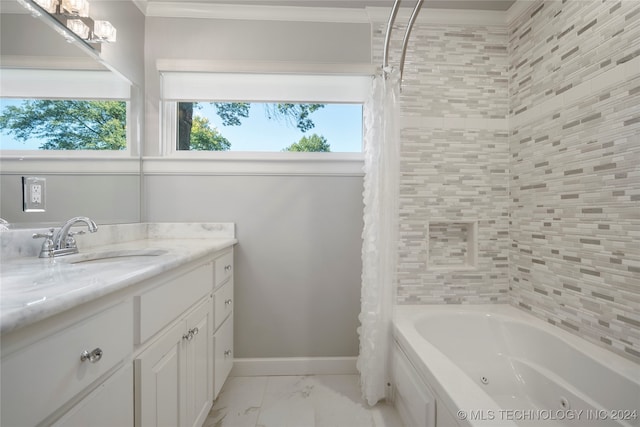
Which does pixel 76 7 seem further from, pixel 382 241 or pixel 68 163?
pixel 382 241

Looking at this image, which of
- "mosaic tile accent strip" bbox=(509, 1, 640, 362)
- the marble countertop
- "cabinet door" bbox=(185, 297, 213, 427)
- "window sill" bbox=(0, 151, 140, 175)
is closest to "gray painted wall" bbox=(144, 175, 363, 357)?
"window sill" bbox=(0, 151, 140, 175)

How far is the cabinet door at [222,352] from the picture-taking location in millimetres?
1352

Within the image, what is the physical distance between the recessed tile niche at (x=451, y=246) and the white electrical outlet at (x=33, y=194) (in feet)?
6.45

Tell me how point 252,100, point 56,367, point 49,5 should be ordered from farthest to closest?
point 252,100 < point 49,5 < point 56,367

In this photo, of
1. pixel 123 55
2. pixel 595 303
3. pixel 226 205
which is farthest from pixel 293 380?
pixel 123 55

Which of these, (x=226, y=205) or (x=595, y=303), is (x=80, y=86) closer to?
(x=226, y=205)

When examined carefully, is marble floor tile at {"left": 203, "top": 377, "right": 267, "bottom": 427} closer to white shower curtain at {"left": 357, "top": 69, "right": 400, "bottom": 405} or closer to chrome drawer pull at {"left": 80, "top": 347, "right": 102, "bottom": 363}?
white shower curtain at {"left": 357, "top": 69, "right": 400, "bottom": 405}

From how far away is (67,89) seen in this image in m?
1.20

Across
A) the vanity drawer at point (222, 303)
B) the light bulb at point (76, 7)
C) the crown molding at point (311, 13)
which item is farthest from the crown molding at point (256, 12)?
the vanity drawer at point (222, 303)

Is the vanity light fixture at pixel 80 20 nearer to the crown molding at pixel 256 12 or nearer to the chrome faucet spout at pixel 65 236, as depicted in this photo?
the crown molding at pixel 256 12

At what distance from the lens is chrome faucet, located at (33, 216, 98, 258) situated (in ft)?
3.27

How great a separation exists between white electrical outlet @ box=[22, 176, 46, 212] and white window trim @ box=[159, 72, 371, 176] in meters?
0.64

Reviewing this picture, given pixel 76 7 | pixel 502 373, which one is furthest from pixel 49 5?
pixel 502 373

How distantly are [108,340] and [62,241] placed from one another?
672 millimetres
